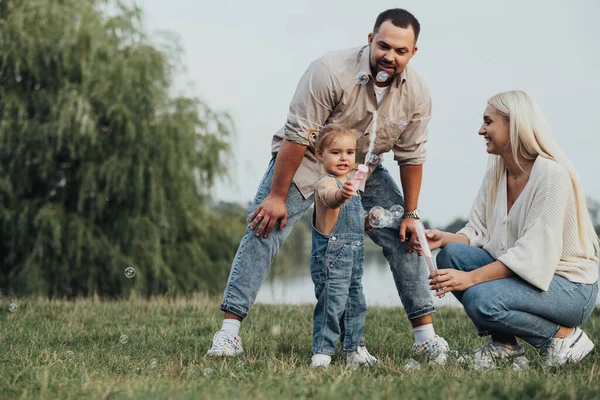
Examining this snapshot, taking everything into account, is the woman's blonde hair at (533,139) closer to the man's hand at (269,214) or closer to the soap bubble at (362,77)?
the soap bubble at (362,77)

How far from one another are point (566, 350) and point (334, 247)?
3.84 feet

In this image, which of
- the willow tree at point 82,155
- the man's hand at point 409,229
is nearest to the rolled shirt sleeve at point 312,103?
the man's hand at point 409,229

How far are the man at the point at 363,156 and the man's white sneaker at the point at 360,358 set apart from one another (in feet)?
0.07

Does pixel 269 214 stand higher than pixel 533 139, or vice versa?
pixel 533 139

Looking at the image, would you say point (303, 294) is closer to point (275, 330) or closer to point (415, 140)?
point (275, 330)

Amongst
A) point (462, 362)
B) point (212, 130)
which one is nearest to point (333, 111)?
point (462, 362)

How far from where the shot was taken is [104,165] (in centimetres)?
1020

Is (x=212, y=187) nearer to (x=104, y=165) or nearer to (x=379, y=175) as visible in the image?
(x=104, y=165)

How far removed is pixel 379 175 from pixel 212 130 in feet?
25.3

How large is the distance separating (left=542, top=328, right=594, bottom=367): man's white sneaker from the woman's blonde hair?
0.43m

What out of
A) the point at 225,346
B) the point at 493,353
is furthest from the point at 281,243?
the point at 493,353

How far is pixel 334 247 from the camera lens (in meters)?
3.56

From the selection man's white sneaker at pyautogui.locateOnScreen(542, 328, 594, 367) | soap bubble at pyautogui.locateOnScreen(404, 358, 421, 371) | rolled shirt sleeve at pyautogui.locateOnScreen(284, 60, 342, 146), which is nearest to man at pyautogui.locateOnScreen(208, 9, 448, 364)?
rolled shirt sleeve at pyautogui.locateOnScreen(284, 60, 342, 146)

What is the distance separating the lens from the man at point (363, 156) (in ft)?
12.2
